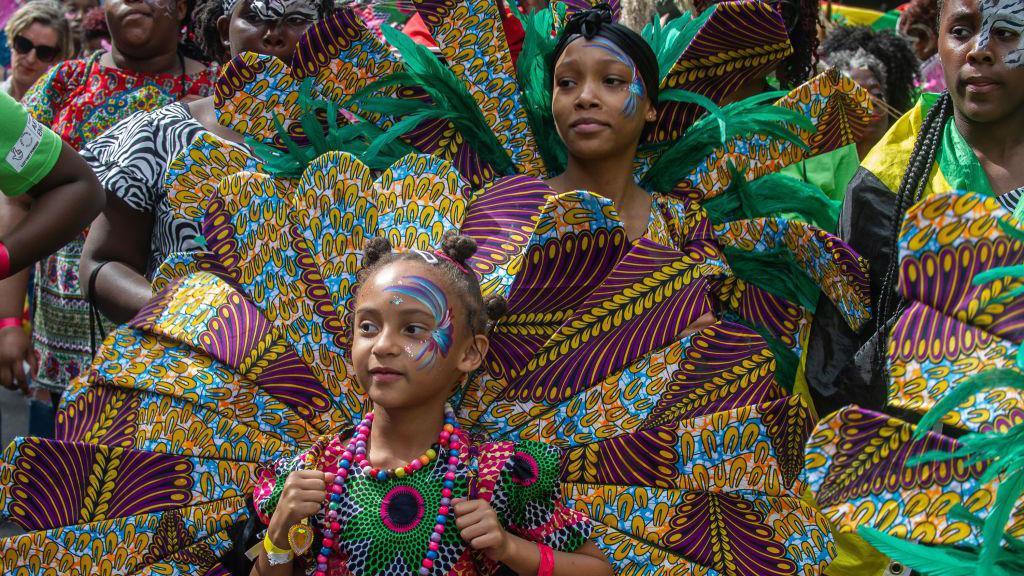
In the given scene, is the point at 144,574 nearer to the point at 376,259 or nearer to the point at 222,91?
the point at 376,259

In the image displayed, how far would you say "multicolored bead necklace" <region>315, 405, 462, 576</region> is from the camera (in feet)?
8.52

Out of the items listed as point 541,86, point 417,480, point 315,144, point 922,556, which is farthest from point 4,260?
point 922,556

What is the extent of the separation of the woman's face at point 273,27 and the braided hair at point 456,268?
1.35 m

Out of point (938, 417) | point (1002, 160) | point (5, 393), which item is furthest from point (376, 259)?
point (5, 393)

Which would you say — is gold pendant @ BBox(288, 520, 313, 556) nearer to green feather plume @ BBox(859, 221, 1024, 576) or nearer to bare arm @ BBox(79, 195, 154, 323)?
green feather plume @ BBox(859, 221, 1024, 576)

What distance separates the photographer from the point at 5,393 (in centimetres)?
696

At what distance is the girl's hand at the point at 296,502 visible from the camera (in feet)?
8.34

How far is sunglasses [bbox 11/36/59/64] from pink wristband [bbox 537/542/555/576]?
4730 mm

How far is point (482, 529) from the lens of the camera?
2549 millimetres

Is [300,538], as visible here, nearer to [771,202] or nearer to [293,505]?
[293,505]

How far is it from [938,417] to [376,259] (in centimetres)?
120

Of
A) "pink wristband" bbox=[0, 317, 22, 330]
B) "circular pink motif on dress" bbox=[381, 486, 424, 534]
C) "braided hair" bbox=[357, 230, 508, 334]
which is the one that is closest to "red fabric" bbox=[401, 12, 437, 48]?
"pink wristband" bbox=[0, 317, 22, 330]

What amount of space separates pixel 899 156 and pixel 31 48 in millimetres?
4603

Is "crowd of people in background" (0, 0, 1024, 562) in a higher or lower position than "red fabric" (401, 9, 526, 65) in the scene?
lower
